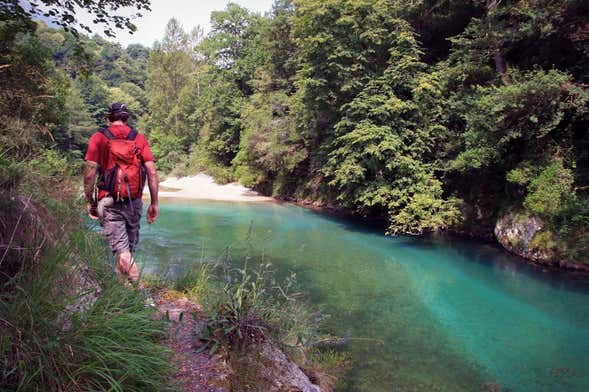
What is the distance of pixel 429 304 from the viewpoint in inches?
279

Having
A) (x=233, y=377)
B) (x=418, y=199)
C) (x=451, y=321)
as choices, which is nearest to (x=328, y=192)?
(x=418, y=199)

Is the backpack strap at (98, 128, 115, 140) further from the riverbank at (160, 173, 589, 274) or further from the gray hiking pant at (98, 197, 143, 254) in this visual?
the riverbank at (160, 173, 589, 274)

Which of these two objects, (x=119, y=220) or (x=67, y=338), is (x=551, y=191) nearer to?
(x=119, y=220)

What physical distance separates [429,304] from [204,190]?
21267 mm

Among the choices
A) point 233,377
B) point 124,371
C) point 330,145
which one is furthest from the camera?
point 330,145

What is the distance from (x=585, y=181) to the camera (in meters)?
8.66

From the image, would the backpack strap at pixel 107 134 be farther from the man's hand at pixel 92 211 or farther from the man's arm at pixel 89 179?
the man's hand at pixel 92 211

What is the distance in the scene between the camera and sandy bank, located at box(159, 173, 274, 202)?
22.9 m

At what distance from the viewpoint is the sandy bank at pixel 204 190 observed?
22.9 meters

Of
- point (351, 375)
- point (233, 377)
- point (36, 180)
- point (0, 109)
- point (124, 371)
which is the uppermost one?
point (0, 109)

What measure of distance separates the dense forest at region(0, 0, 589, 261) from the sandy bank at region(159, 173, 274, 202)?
1.66 m

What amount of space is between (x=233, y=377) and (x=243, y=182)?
76.6ft

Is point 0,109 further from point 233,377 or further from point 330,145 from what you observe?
point 330,145

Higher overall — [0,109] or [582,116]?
[582,116]
